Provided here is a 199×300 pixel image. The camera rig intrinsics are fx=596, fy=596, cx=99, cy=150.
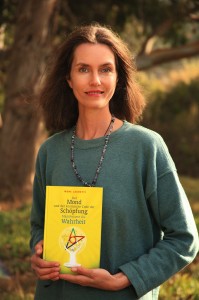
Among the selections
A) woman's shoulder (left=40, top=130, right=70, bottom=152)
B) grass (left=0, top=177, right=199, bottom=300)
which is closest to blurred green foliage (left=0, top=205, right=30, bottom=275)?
grass (left=0, top=177, right=199, bottom=300)

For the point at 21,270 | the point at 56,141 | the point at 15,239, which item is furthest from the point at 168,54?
the point at 56,141

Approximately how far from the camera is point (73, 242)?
2264 millimetres

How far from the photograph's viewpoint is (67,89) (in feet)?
9.10

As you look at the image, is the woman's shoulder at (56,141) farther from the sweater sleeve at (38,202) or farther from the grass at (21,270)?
the grass at (21,270)

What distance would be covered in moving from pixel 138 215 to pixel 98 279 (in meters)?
0.29

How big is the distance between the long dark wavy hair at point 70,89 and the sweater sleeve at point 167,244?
20.3 inches

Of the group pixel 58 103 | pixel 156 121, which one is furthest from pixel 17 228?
pixel 156 121

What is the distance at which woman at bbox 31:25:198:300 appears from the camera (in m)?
2.25

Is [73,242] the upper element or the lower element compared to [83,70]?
lower

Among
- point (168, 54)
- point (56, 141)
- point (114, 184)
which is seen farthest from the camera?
point (168, 54)

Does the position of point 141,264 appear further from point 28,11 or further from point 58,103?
point 28,11

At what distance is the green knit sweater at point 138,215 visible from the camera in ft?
7.38

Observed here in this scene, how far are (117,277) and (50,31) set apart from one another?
644cm

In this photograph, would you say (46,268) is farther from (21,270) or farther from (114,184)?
(21,270)
